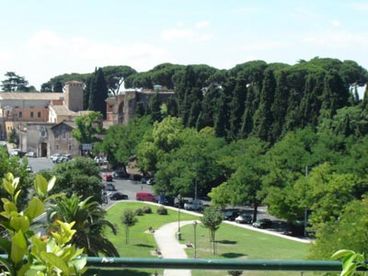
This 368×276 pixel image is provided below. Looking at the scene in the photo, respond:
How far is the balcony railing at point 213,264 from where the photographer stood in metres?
2.95

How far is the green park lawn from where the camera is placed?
2828 cm

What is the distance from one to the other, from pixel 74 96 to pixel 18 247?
84431 mm

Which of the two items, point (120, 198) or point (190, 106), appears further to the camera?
point (190, 106)

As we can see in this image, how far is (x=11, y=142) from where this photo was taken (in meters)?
81.5

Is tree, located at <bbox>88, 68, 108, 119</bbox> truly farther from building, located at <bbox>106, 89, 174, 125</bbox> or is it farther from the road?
the road

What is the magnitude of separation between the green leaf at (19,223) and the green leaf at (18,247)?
0.12 feet

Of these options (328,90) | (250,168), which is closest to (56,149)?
(328,90)

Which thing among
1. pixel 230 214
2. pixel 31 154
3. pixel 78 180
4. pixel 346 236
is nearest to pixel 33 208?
pixel 346 236

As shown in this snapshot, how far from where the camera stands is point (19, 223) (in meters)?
1.91

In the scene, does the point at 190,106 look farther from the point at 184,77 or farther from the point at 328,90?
the point at 328,90

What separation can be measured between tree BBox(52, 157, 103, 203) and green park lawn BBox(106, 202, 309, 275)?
2272mm

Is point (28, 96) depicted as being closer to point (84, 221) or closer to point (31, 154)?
point (31, 154)

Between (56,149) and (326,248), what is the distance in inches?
2135

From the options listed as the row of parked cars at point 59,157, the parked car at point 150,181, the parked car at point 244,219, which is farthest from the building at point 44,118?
the parked car at point 244,219
